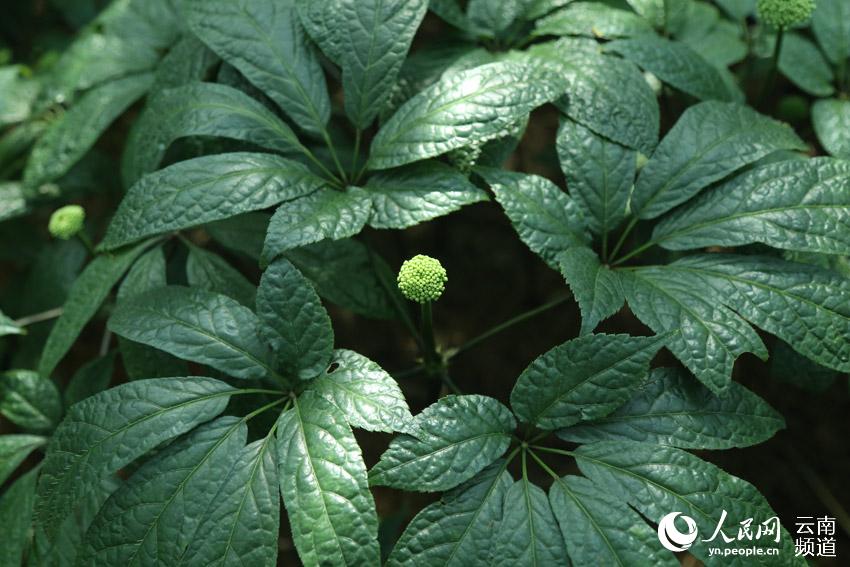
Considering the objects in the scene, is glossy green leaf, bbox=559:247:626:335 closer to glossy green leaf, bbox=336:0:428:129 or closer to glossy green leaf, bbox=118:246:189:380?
glossy green leaf, bbox=336:0:428:129

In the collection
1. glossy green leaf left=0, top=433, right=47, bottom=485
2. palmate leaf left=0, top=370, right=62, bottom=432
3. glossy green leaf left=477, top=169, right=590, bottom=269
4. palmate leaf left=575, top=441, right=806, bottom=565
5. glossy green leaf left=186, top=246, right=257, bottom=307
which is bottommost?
glossy green leaf left=0, top=433, right=47, bottom=485

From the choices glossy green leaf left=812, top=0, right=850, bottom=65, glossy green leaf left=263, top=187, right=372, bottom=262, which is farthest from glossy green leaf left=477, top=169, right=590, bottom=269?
glossy green leaf left=812, top=0, right=850, bottom=65

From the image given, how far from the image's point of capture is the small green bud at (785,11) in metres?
1.52

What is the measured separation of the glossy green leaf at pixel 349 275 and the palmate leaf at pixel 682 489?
60 cm

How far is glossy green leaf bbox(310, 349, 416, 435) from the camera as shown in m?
1.23

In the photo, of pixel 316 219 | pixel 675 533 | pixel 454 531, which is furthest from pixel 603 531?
pixel 316 219

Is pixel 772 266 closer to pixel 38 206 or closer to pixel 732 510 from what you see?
pixel 732 510

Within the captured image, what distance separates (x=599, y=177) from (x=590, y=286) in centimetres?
→ 29

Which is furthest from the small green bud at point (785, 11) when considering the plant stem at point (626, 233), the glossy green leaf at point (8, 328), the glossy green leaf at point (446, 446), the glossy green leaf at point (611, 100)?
the glossy green leaf at point (8, 328)

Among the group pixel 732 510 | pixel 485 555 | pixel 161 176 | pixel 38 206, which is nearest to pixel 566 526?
pixel 485 555

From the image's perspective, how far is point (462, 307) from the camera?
244cm

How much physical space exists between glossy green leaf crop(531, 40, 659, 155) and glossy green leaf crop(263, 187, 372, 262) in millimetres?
502

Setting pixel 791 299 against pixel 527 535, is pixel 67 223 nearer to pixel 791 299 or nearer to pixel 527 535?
pixel 527 535

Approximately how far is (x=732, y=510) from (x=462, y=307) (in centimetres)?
131
